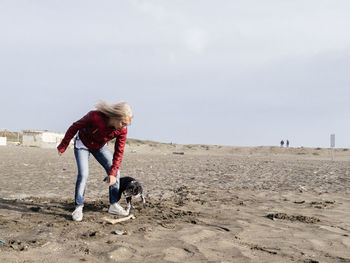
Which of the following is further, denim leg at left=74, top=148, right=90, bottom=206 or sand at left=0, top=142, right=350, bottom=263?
denim leg at left=74, top=148, right=90, bottom=206

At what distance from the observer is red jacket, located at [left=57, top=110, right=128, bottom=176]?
5359 mm

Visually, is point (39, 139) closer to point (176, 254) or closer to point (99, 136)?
point (99, 136)

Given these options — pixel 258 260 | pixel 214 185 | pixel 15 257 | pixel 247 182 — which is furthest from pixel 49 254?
pixel 247 182

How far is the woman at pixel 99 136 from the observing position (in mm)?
5195

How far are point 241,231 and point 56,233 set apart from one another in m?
2.68

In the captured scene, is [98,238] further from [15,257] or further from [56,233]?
[15,257]

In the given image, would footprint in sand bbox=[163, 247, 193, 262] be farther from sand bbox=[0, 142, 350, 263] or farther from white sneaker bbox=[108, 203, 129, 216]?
white sneaker bbox=[108, 203, 129, 216]

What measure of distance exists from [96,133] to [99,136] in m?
0.07

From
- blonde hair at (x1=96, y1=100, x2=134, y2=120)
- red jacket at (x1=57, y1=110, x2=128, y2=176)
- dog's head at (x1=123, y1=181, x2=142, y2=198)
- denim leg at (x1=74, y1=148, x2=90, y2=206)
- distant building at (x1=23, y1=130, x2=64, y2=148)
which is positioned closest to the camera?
blonde hair at (x1=96, y1=100, x2=134, y2=120)

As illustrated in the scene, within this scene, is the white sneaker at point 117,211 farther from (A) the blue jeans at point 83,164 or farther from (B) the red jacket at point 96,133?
(B) the red jacket at point 96,133

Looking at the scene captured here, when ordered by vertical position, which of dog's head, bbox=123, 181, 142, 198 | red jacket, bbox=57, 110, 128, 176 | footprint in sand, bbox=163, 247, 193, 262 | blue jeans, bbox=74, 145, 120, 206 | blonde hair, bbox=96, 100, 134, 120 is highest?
blonde hair, bbox=96, 100, 134, 120

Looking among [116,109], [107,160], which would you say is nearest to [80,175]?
[107,160]

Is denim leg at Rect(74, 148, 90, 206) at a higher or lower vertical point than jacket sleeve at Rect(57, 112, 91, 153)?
lower

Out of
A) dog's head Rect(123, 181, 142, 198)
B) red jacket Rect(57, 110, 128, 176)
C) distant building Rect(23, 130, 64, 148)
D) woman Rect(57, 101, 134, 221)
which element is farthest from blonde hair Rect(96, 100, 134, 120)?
distant building Rect(23, 130, 64, 148)
